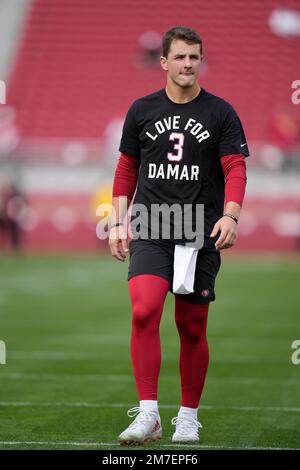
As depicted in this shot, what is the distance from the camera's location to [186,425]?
16.7 feet

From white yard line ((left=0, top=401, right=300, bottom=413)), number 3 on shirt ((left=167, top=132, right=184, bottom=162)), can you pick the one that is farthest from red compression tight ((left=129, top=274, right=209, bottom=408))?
white yard line ((left=0, top=401, right=300, bottom=413))

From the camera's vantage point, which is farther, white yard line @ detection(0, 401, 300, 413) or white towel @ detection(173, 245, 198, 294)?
white yard line @ detection(0, 401, 300, 413)

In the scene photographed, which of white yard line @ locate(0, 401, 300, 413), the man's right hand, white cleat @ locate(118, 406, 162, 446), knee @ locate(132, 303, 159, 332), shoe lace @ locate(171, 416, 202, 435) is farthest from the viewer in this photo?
white yard line @ locate(0, 401, 300, 413)

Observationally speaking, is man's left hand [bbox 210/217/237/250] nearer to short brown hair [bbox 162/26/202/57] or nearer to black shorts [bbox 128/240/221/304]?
black shorts [bbox 128/240/221/304]

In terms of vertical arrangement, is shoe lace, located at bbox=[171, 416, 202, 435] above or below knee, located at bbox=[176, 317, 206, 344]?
below

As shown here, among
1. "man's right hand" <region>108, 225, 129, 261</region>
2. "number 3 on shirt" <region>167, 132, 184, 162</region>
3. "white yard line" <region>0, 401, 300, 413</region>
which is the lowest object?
"white yard line" <region>0, 401, 300, 413</region>

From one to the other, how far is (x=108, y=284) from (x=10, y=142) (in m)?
9.79

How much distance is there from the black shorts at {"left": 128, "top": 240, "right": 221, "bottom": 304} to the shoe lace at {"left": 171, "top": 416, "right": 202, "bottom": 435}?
→ 56 cm

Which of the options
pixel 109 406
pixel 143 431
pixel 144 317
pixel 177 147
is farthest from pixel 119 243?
pixel 109 406

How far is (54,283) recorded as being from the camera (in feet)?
52.1

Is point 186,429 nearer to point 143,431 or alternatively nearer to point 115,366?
point 143,431

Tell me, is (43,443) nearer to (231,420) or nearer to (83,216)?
(231,420)

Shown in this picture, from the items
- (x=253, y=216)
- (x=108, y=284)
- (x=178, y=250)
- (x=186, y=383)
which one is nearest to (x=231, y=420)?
(x=186, y=383)

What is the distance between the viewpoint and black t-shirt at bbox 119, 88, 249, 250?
5.09m
